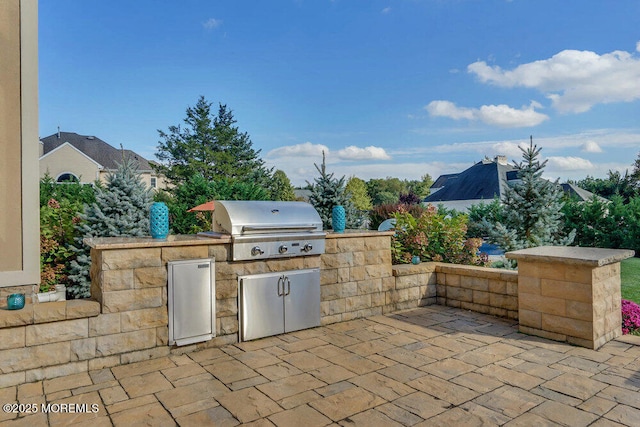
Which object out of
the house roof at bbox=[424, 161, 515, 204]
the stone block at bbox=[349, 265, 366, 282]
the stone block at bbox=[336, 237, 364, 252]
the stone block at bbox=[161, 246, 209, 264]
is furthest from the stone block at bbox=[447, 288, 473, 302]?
the house roof at bbox=[424, 161, 515, 204]

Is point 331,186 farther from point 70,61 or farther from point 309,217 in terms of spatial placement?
point 70,61

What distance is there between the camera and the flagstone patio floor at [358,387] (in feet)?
7.88

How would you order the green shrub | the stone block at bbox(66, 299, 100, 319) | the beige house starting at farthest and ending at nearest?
the beige house
the green shrub
the stone block at bbox(66, 299, 100, 319)

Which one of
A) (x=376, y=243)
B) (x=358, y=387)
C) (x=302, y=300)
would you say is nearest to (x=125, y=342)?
(x=302, y=300)

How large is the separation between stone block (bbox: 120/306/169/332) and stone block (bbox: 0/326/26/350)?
0.68 m

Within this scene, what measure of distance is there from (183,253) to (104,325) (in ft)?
2.83

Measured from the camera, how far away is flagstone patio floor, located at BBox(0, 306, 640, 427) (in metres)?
2.40

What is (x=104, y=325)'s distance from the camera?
3258 mm

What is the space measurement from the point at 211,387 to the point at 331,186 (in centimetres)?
450

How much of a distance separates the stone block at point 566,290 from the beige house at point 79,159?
68.2 feet

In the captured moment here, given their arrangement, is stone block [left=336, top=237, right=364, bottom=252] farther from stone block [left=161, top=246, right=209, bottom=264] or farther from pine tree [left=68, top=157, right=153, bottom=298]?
pine tree [left=68, top=157, right=153, bottom=298]

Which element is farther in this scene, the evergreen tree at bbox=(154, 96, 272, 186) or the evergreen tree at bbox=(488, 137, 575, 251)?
the evergreen tree at bbox=(154, 96, 272, 186)

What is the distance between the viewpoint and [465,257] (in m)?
6.09

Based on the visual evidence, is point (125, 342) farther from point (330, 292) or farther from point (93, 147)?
point (93, 147)
